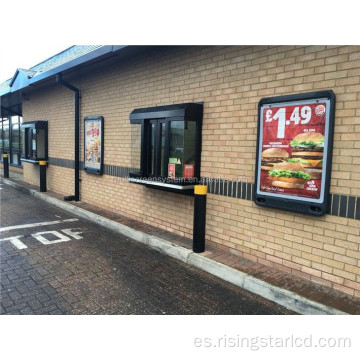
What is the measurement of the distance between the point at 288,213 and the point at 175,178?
210 cm

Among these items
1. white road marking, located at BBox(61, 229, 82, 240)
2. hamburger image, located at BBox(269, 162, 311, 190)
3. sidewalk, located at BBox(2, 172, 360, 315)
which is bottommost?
white road marking, located at BBox(61, 229, 82, 240)

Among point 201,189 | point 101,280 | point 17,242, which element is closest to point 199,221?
point 201,189

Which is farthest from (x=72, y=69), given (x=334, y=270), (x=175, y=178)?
(x=334, y=270)

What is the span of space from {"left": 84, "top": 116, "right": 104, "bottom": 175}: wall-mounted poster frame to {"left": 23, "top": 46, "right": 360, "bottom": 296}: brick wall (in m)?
0.24

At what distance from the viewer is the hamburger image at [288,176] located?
4000mm

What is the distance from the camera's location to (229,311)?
3477 millimetres

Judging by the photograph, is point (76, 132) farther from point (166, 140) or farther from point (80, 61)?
point (166, 140)

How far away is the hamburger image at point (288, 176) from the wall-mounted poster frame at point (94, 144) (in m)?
5.13

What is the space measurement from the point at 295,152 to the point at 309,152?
18 centimetres

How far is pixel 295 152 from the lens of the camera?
4027 mm

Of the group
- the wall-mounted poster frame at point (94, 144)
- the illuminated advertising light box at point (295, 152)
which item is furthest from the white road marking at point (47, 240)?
the illuminated advertising light box at point (295, 152)

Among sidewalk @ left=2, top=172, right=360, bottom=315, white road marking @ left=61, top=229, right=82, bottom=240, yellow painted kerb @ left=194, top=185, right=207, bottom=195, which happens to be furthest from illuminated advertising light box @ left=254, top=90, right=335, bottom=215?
white road marking @ left=61, top=229, right=82, bottom=240

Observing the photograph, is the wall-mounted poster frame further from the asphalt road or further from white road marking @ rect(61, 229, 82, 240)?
the asphalt road

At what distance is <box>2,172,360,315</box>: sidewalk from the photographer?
135 inches
